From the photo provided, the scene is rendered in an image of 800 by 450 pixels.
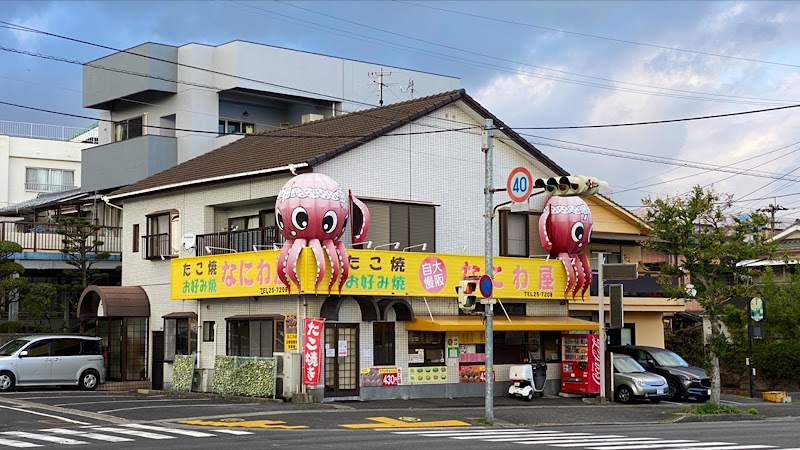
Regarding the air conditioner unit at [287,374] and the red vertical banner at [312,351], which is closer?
the red vertical banner at [312,351]

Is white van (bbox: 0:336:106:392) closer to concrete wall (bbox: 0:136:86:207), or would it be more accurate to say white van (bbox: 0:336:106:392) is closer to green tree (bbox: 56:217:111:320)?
green tree (bbox: 56:217:111:320)

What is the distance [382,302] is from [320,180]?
4420 mm

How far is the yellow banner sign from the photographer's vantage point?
2891 centimetres

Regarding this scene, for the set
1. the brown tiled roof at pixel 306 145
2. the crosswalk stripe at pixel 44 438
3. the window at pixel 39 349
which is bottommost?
the crosswalk stripe at pixel 44 438

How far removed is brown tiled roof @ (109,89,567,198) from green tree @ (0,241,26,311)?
216 inches

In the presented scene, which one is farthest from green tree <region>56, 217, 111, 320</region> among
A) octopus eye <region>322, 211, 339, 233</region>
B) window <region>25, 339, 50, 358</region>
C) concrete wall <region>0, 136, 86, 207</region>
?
concrete wall <region>0, 136, 86, 207</region>

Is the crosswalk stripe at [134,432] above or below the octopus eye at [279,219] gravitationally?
below

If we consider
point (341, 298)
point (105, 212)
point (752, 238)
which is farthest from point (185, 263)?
point (752, 238)

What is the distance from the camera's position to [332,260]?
27.9m

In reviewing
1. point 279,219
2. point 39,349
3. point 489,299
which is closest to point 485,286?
point 489,299

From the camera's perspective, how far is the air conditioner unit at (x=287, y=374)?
94.1 ft

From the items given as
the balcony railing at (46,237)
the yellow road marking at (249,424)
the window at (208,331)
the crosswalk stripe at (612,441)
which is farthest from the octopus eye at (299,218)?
the balcony railing at (46,237)

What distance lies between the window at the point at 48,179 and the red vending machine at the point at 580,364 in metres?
43.6

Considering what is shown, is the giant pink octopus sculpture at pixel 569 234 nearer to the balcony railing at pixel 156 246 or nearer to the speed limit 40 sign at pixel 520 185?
the speed limit 40 sign at pixel 520 185
